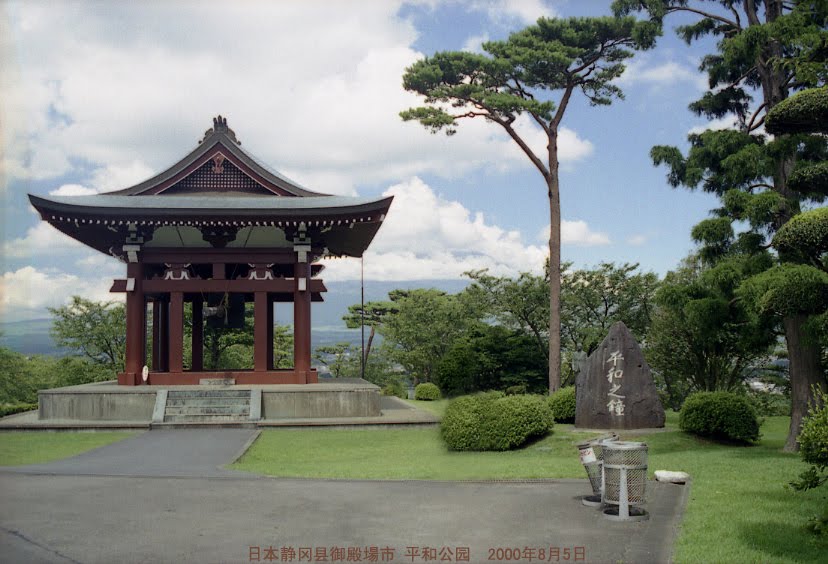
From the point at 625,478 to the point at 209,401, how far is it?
47.4 feet

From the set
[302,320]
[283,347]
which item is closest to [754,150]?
[302,320]

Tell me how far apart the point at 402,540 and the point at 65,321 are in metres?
30.3

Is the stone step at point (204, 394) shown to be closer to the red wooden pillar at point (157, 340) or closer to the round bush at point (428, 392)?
the red wooden pillar at point (157, 340)

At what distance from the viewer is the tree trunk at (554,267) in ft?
84.0

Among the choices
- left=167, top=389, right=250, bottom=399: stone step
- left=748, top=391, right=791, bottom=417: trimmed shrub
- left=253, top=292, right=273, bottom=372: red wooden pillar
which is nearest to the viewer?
left=167, top=389, right=250, bottom=399: stone step

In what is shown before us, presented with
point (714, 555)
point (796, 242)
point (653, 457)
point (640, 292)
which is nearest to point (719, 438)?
point (653, 457)

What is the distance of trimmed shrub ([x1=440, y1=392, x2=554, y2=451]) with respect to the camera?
15117 mm

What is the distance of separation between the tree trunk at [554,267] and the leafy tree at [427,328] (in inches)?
400

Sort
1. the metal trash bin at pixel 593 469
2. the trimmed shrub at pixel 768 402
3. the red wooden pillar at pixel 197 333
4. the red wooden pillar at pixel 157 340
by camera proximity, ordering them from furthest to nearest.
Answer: the trimmed shrub at pixel 768 402, the red wooden pillar at pixel 197 333, the red wooden pillar at pixel 157 340, the metal trash bin at pixel 593 469

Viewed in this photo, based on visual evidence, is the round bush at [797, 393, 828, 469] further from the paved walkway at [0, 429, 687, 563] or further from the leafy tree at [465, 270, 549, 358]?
the leafy tree at [465, 270, 549, 358]

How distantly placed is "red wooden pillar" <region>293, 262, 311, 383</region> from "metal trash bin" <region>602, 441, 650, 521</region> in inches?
598

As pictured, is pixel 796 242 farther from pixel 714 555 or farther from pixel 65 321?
pixel 65 321

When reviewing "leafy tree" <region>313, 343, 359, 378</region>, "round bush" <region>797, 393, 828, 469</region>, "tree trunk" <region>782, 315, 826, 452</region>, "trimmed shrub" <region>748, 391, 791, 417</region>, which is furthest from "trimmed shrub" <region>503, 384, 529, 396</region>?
"round bush" <region>797, 393, 828, 469</region>

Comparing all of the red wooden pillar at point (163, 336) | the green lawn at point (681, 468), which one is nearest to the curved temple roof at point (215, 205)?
the red wooden pillar at point (163, 336)
